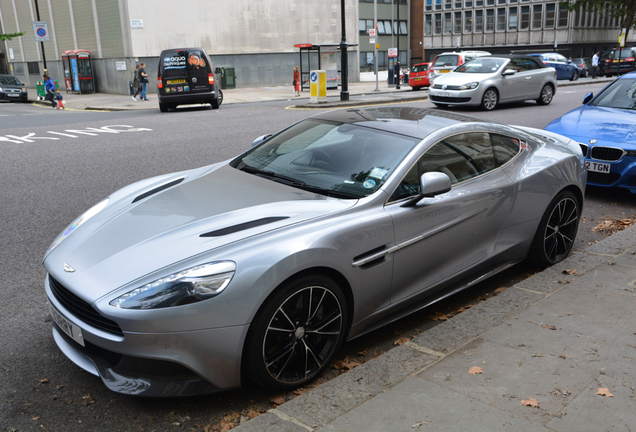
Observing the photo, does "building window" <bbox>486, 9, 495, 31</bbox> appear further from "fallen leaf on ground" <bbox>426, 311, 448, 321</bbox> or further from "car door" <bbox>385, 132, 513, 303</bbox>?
"fallen leaf on ground" <bbox>426, 311, 448, 321</bbox>

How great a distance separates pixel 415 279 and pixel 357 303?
1.87 feet

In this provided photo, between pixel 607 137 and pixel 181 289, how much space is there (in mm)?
6293

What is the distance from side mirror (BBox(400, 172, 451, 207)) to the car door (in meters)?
0.06

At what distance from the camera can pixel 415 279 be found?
378cm

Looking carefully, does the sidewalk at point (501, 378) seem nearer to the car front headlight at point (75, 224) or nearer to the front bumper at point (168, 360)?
the front bumper at point (168, 360)

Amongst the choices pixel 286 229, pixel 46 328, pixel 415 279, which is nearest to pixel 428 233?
pixel 415 279

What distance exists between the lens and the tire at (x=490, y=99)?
17062 mm

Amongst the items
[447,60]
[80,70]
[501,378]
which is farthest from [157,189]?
[80,70]

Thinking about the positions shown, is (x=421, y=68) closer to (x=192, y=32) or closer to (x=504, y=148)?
(x=192, y=32)

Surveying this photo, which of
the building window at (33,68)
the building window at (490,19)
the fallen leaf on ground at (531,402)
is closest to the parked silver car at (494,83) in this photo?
the fallen leaf on ground at (531,402)

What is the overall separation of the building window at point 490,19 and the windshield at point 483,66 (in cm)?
5828

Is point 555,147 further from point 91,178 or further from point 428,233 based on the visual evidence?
point 91,178

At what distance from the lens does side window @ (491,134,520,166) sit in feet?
14.9

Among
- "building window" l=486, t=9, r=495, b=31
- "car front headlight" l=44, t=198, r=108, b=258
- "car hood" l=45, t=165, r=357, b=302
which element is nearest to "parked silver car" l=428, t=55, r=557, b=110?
"car hood" l=45, t=165, r=357, b=302
